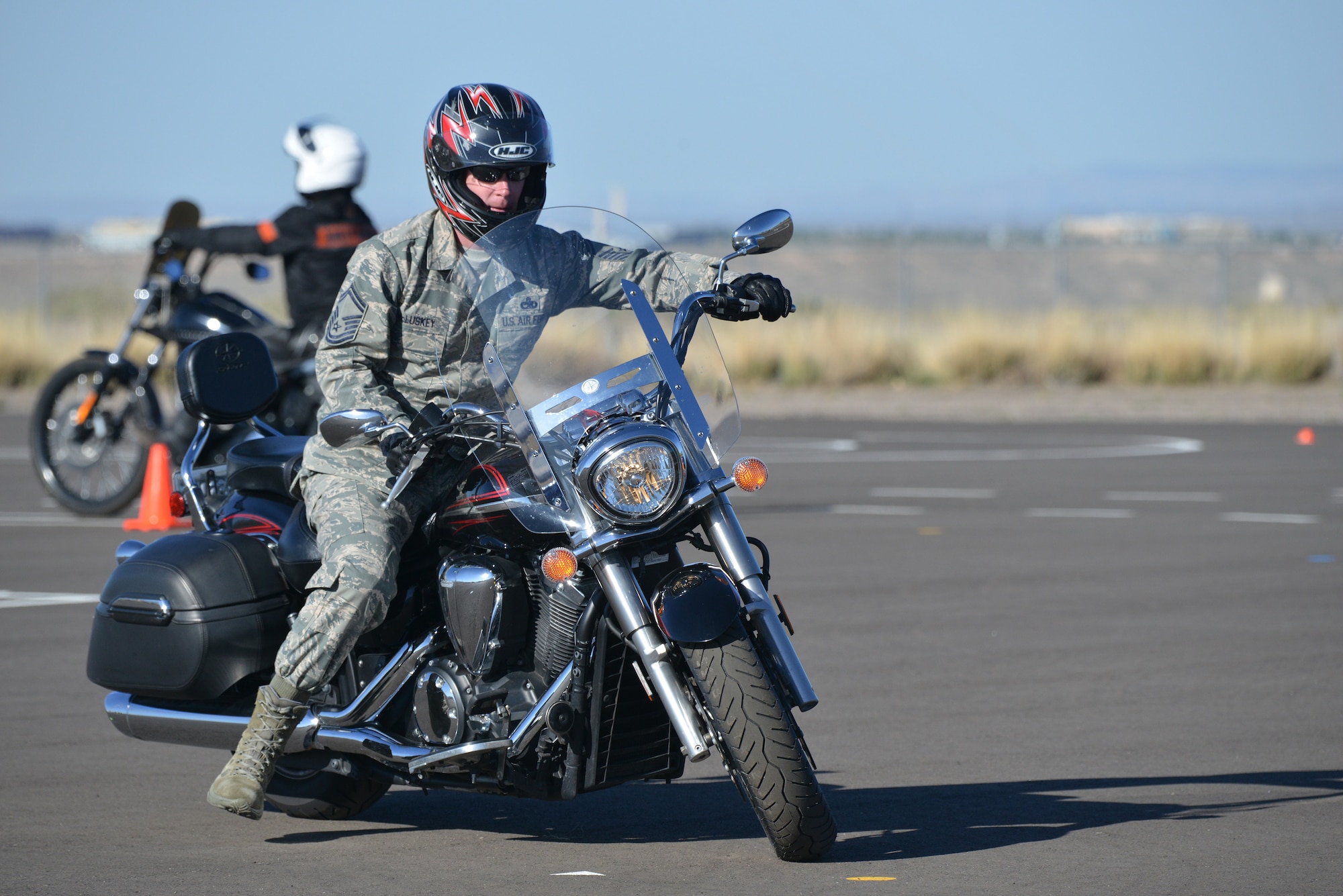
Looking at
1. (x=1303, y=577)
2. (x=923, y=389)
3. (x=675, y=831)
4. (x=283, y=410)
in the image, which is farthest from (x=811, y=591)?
(x=923, y=389)

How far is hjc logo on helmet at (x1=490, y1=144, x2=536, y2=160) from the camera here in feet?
18.1

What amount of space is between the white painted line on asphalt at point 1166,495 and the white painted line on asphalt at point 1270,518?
848 millimetres

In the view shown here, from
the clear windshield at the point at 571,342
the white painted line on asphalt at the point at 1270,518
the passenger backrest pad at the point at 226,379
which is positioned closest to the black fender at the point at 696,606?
the clear windshield at the point at 571,342

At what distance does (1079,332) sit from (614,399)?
24393mm

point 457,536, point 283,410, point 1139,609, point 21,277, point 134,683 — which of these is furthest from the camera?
point 21,277

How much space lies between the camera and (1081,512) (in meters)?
14.0

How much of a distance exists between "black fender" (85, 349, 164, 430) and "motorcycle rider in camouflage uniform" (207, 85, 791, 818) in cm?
811

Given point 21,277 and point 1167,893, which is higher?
point 1167,893

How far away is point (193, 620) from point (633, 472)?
5.40 feet

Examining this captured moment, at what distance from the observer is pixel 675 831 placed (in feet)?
19.0

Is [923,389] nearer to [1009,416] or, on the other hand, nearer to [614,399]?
Answer: [1009,416]

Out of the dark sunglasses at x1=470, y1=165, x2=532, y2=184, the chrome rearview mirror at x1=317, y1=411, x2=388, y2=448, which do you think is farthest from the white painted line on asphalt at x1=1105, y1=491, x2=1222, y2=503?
the chrome rearview mirror at x1=317, y1=411, x2=388, y2=448

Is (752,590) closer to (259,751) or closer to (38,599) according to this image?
(259,751)

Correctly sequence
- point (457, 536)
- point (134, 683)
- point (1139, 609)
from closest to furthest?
point (457, 536) < point (134, 683) < point (1139, 609)
